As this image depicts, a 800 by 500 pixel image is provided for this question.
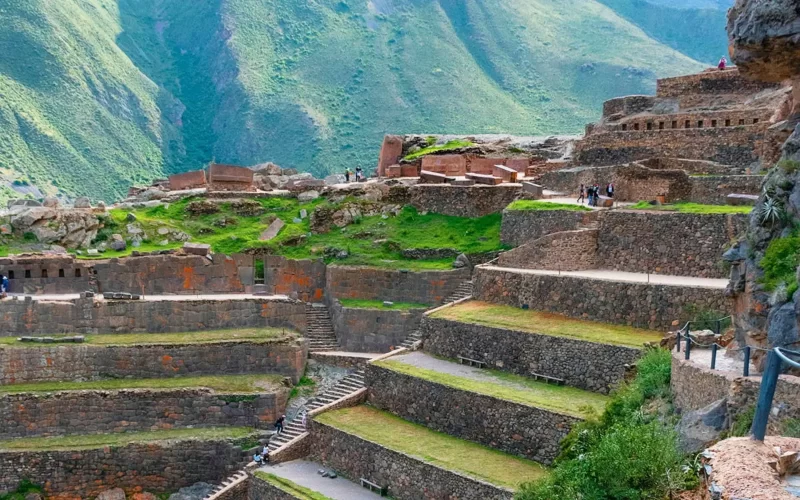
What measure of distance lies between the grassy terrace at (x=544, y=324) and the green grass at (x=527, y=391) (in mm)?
1246

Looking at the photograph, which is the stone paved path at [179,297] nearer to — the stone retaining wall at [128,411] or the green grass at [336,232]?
the green grass at [336,232]

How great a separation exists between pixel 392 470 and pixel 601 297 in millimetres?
6688

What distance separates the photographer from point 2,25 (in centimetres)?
6694

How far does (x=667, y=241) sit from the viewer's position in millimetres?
26047

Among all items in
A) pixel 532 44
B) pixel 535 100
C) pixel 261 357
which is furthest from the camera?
pixel 532 44

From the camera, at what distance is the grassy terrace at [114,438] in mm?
27047

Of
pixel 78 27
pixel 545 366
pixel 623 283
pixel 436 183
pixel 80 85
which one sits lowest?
pixel 545 366

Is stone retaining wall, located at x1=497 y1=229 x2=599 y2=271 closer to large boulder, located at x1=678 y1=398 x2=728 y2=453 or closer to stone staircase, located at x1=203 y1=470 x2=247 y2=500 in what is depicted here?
stone staircase, located at x1=203 y1=470 x2=247 y2=500

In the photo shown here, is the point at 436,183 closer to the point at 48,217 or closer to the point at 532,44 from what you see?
the point at 48,217

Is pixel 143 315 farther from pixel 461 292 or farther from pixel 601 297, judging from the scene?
pixel 601 297

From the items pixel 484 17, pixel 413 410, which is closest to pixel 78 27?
pixel 484 17

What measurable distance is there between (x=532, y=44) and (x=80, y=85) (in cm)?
3666

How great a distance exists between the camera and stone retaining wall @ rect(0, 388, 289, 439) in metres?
27.7

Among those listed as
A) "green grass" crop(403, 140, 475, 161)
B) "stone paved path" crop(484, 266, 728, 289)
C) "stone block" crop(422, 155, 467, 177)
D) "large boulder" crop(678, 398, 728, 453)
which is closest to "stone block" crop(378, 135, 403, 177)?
"green grass" crop(403, 140, 475, 161)
